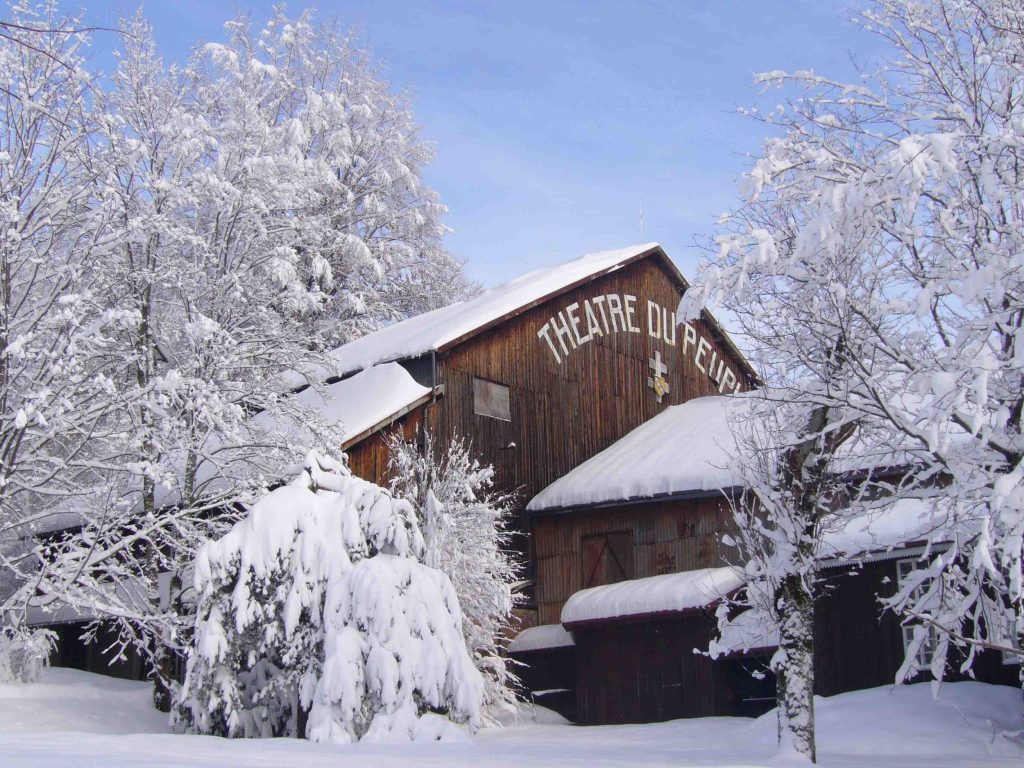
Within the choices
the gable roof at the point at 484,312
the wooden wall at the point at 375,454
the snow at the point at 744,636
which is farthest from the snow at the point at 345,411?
the snow at the point at 744,636

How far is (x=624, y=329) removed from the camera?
2859 centimetres

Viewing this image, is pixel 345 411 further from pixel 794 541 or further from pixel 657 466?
pixel 794 541

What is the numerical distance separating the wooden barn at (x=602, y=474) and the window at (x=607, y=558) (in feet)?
0.14

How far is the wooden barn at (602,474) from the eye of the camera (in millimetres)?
19969

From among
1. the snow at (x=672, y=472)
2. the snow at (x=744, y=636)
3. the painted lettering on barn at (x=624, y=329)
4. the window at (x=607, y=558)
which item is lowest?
the snow at (x=744, y=636)

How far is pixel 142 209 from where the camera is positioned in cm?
1917

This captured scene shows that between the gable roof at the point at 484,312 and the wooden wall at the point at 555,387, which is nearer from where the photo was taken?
the gable roof at the point at 484,312

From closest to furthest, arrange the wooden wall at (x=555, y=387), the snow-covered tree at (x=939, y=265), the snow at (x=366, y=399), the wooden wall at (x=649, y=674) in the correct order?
the snow-covered tree at (x=939, y=265), the wooden wall at (x=649, y=674), the snow at (x=366, y=399), the wooden wall at (x=555, y=387)

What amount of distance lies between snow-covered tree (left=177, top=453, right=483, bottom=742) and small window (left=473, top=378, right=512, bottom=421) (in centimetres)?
907

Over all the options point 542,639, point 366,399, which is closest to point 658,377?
point 542,639

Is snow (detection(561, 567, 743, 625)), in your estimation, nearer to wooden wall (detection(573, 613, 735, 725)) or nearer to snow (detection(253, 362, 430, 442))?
wooden wall (detection(573, 613, 735, 725))

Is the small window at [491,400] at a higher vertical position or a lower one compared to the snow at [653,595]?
higher

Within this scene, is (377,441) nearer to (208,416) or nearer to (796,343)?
(208,416)

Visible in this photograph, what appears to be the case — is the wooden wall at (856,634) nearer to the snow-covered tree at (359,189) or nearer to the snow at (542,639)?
the snow at (542,639)
